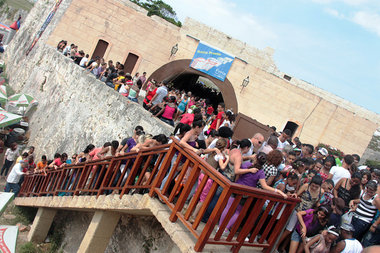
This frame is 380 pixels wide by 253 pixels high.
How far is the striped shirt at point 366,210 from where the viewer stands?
4.77 metres

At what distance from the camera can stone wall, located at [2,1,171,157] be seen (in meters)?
9.88

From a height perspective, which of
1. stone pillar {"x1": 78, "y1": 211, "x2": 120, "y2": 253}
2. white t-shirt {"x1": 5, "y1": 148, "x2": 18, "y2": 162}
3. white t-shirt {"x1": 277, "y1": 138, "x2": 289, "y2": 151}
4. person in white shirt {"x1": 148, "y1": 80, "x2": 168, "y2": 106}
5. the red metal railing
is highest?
white t-shirt {"x1": 277, "y1": 138, "x2": 289, "y2": 151}

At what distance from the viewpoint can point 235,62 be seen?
19234mm

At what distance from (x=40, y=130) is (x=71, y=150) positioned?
3638 millimetres

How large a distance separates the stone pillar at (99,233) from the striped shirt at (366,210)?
443 centimetres

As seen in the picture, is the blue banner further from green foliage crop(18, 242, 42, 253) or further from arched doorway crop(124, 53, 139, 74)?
green foliage crop(18, 242, 42, 253)

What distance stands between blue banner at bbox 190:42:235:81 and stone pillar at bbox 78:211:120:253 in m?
14.7

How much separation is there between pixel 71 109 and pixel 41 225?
5.30m

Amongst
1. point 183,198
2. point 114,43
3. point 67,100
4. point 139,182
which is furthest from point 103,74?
point 183,198

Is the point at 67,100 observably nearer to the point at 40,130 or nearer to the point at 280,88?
the point at 40,130

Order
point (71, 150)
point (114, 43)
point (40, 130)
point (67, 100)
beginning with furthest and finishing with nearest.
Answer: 1. point (114, 43)
2. point (40, 130)
3. point (67, 100)
4. point (71, 150)

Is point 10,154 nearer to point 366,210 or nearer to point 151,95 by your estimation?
point 151,95

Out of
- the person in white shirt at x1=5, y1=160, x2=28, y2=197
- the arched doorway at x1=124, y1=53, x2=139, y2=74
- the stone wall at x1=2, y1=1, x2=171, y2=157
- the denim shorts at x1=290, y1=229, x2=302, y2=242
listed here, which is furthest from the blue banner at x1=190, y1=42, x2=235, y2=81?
the denim shorts at x1=290, y1=229, x2=302, y2=242

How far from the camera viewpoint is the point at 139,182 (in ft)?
16.8
